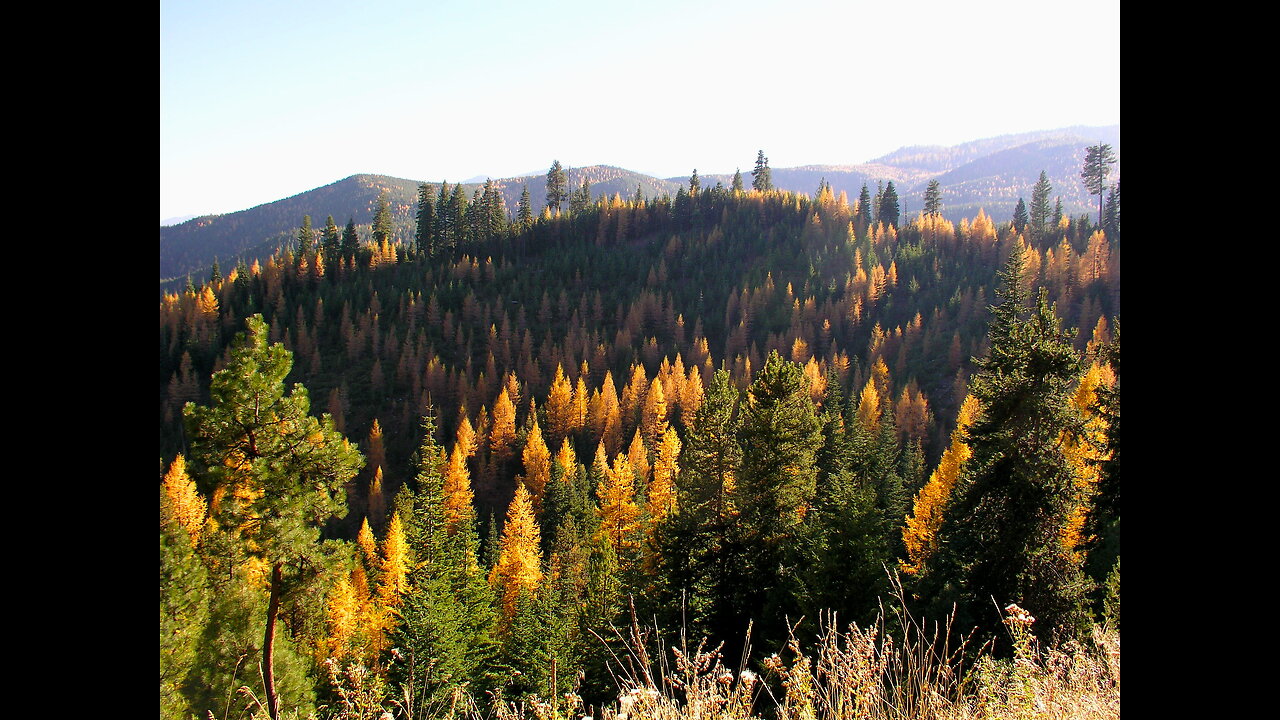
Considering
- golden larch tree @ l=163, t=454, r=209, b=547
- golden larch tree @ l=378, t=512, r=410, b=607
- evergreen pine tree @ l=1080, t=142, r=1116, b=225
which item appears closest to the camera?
golden larch tree @ l=378, t=512, r=410, b=607

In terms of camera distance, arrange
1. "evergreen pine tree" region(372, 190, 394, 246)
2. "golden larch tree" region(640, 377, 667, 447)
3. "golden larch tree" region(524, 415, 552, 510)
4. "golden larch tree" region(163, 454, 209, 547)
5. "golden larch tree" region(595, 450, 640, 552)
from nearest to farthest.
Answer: "golden larch tree" region(595, 450, 640, 552)
"golden larch tree" region(163, 454, 209, 547)
"golden larch tree" region(524, 415, 552, 510)
"golden larch tree" region(640, 377, 667, 447)
"evergreen pine tree" region(372, 190, 394, 246)

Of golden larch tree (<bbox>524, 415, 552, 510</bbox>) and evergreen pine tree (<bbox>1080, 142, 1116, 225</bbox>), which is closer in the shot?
golden larch tree (<bbox>524, 415, 552, 510</bbox>)

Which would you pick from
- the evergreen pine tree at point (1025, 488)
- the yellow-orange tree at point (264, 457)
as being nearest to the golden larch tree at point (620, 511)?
the evergreen pine tree at point (1025, 488)

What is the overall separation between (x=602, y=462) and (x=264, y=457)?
37.6 m

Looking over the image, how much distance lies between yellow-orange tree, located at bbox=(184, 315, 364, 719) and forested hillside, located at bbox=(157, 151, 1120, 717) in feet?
0.15

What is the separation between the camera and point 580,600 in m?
25.8

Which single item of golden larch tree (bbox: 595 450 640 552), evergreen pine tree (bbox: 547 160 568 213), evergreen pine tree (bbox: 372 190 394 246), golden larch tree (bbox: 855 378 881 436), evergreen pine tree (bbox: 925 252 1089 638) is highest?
evergreen pine tree (bbox: 547 160 568 213)

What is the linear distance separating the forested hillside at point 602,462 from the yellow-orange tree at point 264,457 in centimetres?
4

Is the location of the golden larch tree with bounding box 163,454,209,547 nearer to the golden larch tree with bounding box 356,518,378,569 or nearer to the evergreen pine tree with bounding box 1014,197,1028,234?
the golden larch tree with bounding box 356,518,378,569

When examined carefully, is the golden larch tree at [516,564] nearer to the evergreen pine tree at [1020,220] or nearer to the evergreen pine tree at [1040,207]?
the evergreen pine tree at [1040,207]

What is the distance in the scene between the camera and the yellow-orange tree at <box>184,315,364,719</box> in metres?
10.1

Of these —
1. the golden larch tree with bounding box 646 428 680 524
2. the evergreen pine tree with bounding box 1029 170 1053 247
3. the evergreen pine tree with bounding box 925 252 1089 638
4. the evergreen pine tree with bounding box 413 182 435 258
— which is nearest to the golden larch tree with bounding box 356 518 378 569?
the golden larch tree with bounding box 646 428 680 524
